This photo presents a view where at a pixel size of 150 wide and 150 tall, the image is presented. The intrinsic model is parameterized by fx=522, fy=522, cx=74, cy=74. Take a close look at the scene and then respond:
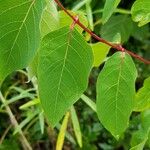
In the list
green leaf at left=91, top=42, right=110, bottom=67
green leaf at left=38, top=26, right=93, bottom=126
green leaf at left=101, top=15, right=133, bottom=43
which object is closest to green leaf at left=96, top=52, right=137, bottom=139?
green leaf at left=38, top=26, right=93, bottom=126

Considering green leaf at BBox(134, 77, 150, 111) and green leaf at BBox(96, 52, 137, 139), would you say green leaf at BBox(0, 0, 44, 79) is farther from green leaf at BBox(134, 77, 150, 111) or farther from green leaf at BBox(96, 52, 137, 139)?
green leaf at BBox(134, 77, 150, 111)

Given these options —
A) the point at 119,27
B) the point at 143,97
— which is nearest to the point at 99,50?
the point at 143,97

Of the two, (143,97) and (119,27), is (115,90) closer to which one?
(143,97)

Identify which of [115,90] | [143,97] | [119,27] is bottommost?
[119,27]

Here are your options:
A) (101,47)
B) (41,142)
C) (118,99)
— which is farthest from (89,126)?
(118,99)

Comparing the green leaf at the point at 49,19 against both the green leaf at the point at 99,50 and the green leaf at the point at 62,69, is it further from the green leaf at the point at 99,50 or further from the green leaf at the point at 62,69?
the green leaf at the point at 99,50

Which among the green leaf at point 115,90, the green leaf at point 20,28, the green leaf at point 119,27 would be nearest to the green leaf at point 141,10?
the green leaf at point 115,90
